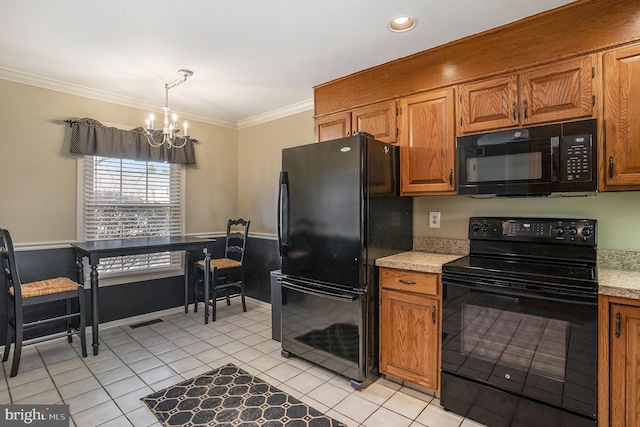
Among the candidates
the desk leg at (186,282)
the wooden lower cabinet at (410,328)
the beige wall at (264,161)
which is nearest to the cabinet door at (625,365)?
the wooden lower cabinet at (410,328)

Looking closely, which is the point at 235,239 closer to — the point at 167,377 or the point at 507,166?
the point at 167,377

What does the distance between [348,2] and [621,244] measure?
2194 mm

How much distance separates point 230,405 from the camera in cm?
214

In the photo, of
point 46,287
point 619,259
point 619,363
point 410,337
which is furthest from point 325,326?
point 46,287

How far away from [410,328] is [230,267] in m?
2.31

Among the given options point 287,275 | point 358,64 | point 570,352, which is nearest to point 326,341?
point 287,275

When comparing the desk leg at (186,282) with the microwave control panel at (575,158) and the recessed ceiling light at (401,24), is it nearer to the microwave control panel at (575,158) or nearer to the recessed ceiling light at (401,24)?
the recessed ceiling light at (401,24)

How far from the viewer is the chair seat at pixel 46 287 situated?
2570 millimetres

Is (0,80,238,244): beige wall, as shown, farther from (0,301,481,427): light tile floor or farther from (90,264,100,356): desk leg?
(0,301,481,427): light tile floor

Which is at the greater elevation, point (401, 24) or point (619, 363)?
point (401, 24)

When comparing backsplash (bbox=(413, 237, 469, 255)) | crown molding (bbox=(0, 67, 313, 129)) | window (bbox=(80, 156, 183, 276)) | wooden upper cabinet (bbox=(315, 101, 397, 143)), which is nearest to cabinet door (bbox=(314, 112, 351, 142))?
wooden upper cabinet (bbox=(315, 101, 397, 143))

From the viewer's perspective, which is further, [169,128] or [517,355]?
[169,128]

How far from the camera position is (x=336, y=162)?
95.4 inches

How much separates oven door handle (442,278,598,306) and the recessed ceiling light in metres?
1.66
